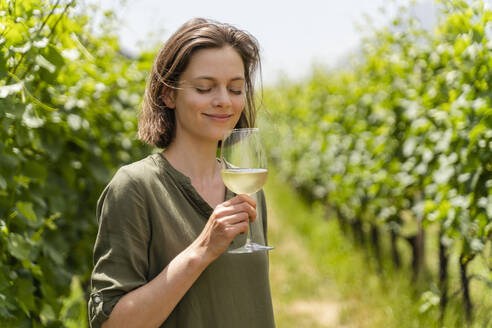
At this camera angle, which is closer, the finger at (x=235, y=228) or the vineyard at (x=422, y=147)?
the finger at (x=235, y=228)

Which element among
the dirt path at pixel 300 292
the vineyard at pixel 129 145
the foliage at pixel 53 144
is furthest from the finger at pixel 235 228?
the dirt path at pixel 300 292

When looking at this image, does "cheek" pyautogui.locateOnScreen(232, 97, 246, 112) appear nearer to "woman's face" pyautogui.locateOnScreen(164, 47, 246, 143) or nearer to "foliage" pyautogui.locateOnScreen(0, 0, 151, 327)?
"woman's face" pyautogui.locateOnScreen(164, 47, 246, 143)

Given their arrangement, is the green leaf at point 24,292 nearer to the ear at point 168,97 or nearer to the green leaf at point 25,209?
the green leaf at point 25,209

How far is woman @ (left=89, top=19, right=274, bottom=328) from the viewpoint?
1462 mm

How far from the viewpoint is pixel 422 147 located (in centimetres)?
381

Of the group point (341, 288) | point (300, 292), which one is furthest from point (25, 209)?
point (300, 292)

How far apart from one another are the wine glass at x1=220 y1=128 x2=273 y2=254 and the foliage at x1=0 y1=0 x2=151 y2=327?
689 mm

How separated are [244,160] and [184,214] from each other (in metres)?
0.28

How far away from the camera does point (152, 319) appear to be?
1.46m

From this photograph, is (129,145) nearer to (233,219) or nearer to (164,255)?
(164,255)

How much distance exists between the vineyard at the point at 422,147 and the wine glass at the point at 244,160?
2.87 feet

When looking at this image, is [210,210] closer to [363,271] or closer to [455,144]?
[455,144]

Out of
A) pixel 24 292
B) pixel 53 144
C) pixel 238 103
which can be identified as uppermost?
pixel 238 103

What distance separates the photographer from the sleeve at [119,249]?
4.87ft
